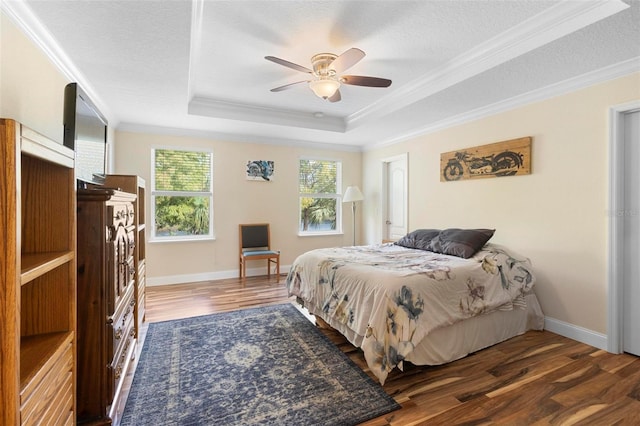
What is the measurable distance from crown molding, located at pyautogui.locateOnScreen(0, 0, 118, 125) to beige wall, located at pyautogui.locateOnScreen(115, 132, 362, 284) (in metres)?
1.55

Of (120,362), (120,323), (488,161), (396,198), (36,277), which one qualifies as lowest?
(120,362)

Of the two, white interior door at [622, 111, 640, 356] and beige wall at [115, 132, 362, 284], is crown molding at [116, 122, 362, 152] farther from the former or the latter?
white interior door at [622, 111, 640, 356]

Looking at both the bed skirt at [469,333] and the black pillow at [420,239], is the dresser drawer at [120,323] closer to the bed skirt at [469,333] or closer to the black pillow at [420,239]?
the bed skirt at [469,333]

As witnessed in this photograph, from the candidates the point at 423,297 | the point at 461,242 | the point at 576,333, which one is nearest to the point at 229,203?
the point at 461,242

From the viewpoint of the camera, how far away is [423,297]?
2.10m

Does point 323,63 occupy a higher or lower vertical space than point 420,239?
higher

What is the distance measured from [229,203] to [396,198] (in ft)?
9.10

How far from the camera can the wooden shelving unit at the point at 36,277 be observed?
0.73 meters

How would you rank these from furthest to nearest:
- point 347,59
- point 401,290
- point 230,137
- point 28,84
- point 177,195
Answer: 1. point 230,137
2. point 177,195
3. point 347,59
4. point 401,290
5. point 28,84

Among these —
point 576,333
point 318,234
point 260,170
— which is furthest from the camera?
point 318,234

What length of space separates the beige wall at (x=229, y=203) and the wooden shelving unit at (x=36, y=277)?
139 inches

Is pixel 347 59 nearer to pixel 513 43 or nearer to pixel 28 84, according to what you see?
pixel 513 43

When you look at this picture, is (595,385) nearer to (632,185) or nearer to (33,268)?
(632,185)

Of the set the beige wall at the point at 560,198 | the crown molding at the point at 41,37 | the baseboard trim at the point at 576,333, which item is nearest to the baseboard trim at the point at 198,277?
the crown molding at the point at 41,37
